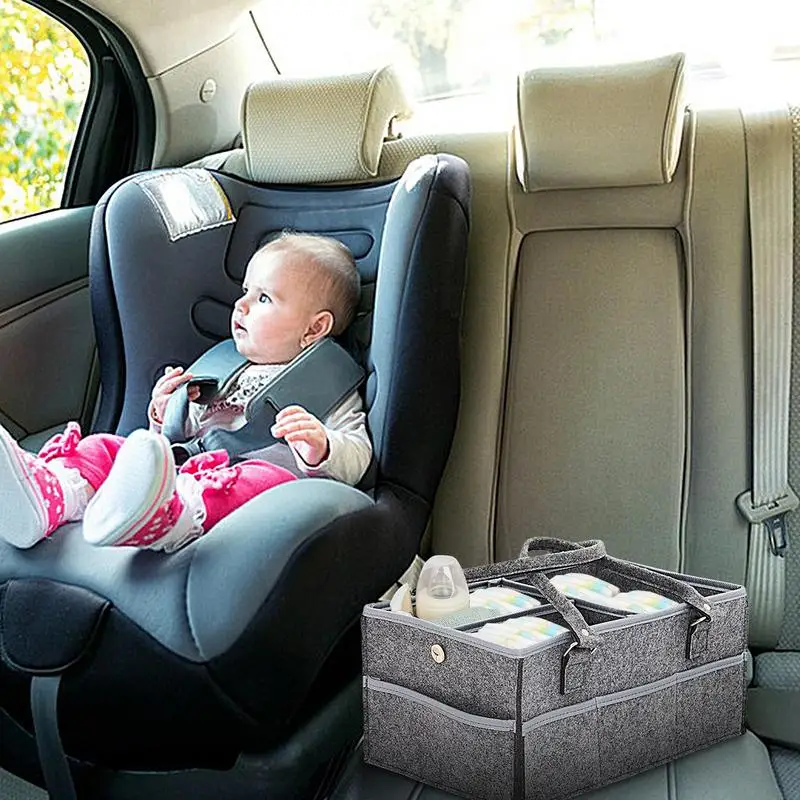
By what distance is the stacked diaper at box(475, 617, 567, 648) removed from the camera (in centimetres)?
143

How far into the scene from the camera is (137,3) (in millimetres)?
2002

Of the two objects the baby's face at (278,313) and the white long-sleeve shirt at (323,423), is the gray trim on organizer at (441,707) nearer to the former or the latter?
the white long-sleeve shirt at (323,423)

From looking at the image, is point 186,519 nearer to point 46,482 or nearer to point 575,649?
point 46,482

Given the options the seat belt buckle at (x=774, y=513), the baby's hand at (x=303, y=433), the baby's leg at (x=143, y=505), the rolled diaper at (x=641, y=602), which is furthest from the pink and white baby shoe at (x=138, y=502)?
the seat belt buckle at (x=774, y=513)

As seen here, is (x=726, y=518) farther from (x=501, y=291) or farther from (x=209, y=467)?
(x=209, y=467)

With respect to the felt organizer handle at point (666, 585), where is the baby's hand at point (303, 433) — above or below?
above

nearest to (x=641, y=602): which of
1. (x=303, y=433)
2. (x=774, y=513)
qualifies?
(x=774, y=513)

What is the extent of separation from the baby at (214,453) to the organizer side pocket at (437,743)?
1.10 ft

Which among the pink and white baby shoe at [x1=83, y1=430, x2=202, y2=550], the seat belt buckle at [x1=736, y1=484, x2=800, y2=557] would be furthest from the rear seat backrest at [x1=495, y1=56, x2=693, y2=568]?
the pink and white baby shoe at [x1=83, y1=430, x2=202, y2=550]

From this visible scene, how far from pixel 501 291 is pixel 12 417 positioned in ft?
2.94

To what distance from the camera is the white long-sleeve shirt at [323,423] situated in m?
1.68

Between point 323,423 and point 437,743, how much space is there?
54cm

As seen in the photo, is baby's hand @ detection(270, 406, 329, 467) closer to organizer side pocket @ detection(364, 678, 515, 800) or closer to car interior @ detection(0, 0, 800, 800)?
car interior @ detection(0, 0, 800, 800)

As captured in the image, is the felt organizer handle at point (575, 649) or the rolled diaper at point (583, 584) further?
the rolled diaper at point (583, 584)
